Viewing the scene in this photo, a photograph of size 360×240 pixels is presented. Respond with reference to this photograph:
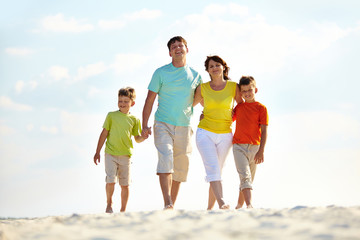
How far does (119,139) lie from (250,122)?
2.44 metres

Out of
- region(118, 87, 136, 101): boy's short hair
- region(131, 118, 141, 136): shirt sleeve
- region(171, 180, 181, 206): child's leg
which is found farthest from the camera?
region(131, 118, 141, 136): shirt sleeve

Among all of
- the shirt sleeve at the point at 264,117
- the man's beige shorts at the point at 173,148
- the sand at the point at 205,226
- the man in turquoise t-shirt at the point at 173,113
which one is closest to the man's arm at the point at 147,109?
the man in turquoise t-shirt at the point at 173,113

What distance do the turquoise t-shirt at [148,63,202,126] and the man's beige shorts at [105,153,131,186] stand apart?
151cm

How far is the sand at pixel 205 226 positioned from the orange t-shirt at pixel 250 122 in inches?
75.7

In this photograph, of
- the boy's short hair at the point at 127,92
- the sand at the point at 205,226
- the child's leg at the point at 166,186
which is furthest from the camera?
the boy's short hair at the point at 127,92

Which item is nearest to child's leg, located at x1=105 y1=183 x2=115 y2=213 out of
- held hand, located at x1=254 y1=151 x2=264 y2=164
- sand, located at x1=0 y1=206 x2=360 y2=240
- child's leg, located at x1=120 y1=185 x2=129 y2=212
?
child's leg, located at x1=120 y1=185 x2=129 y2=212

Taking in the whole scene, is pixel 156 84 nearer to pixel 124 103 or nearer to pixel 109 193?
pixel 124 103

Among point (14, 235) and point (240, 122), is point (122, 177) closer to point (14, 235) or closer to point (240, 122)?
point (240, 122)

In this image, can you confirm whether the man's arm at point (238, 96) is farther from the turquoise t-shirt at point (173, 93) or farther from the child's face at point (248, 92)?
the turquoise t-shirt at point (173, 93)

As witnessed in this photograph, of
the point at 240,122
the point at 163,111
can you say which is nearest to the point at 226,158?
the point at 240,122

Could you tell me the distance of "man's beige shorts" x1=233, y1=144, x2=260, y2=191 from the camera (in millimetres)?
6617

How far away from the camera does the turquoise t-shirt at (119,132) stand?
26.2 ft

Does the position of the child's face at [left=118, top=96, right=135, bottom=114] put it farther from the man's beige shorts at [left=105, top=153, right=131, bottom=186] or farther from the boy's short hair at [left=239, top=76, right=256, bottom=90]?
the boy's short hair at [left=239, top=76, right=256, bottom=90]

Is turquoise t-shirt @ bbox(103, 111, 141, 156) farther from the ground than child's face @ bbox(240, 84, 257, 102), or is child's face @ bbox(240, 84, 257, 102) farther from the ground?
child's face @ bbox(240, 84, 257, 102)
